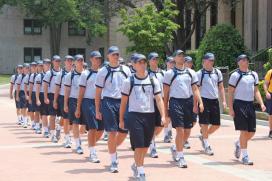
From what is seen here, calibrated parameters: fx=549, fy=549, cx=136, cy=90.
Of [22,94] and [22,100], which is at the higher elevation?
[22,94]

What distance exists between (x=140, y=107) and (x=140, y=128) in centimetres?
→ 33

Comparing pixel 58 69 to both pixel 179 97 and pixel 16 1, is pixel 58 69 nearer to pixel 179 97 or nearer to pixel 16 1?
pixel 179 97

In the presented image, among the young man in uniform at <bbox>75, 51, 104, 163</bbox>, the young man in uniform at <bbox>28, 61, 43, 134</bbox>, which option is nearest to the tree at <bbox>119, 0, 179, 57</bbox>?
the young man in uniform at <bbox>28, 61, 43, 134</bbox>

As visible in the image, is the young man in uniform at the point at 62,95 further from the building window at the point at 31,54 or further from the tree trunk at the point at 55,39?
the building window at the point at 31,54

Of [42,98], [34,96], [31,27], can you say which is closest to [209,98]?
[42,98]

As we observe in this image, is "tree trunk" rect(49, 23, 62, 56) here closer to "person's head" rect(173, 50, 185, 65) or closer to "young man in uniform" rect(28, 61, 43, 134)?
"young man in uniform" rect(28, 61, 43, 134)

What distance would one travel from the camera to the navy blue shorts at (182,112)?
10.1 m

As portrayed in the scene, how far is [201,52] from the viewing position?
85.4ft

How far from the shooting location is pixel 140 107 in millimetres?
8516

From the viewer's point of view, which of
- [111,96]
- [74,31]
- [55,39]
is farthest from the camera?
[74,31]

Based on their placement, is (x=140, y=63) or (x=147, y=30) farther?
(x=147, y=30)

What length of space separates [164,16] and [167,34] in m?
1.41

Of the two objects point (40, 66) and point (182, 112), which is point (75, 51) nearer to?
point (40, 66)

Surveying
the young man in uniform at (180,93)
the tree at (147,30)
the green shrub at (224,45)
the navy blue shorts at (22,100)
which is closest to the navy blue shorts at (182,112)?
the young man in uniform at (180,93)
